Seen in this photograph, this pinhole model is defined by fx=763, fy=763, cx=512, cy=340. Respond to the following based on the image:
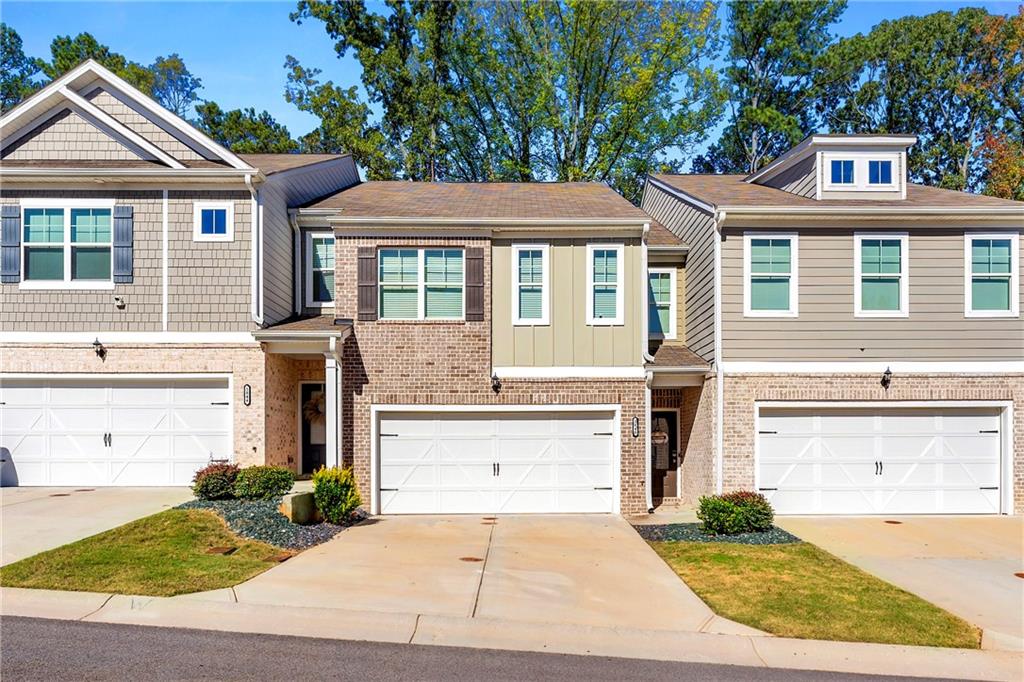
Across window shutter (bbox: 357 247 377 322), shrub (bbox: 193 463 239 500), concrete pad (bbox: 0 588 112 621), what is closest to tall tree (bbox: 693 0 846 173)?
window shutter (bbox: 357 247 377 322)

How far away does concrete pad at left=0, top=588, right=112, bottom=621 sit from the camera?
8.29 metres

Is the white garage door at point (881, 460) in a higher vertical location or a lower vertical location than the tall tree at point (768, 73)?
lower

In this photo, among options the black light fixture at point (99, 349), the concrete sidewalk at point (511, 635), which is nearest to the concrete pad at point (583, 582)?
the concrete sidewalk at point (511, 635)

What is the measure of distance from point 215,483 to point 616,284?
8733mm

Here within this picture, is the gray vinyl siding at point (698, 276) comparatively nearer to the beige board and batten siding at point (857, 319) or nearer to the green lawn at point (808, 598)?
the beige board and batten siding at point (857, 319)

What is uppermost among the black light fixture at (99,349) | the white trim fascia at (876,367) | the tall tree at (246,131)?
the tall tree at (246,131)

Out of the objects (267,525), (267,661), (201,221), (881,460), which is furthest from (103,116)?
(881,460)

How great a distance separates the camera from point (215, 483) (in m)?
14.1

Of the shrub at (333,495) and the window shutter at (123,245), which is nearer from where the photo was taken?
the shrub at (333,495)

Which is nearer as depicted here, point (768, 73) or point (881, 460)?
point (881, 460)

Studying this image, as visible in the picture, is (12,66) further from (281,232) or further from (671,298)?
(671,298)

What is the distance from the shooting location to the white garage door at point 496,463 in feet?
51.8

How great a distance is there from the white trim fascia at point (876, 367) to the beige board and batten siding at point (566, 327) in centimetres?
217

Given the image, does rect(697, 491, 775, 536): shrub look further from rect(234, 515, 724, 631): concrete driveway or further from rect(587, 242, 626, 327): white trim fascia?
rect(587, 242, 626, 327): white trim fascia
